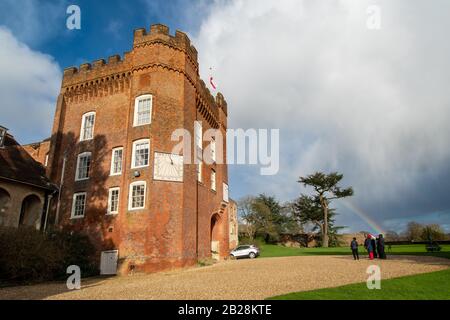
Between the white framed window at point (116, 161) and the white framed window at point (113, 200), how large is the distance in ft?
3.80

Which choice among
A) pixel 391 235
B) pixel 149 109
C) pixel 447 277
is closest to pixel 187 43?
pixel 149 109

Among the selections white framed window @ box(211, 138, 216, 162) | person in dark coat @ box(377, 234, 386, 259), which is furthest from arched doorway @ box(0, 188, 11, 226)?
person in dark coat @ box(377, 234, 386, 259)

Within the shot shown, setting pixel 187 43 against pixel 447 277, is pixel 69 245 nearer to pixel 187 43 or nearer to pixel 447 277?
pixel 187 43

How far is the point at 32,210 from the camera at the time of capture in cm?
2280

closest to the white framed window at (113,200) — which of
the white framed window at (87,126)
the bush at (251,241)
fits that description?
the white framed window at (87,126)

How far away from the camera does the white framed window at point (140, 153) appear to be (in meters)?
20.5

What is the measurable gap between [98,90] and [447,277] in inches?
933

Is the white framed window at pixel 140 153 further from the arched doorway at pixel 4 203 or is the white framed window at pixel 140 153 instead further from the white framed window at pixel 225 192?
the white framed window at pixel 225 192

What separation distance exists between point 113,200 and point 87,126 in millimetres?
6992

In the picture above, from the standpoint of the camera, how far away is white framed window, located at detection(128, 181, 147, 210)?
64.1 ft

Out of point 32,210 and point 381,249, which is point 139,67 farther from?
point 381,249

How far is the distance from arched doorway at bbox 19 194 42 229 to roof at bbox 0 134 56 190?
3.96 feet

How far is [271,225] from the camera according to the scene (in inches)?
2207

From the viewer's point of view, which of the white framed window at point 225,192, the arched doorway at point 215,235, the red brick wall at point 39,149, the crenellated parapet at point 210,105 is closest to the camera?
the crenellated parapet at point 210,105
